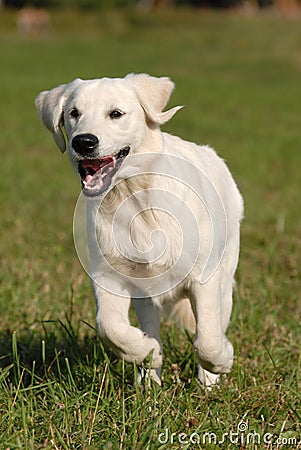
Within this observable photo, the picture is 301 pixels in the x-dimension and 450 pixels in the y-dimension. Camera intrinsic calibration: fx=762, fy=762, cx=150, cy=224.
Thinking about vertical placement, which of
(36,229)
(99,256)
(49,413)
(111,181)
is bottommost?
(36,229)

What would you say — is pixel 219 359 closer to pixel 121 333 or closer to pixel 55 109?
pixel 121 333

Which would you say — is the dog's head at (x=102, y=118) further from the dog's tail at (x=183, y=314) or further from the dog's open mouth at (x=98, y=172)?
the dog's tail at (x=183, y=314)

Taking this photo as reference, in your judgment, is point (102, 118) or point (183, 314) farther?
point (183, 314)

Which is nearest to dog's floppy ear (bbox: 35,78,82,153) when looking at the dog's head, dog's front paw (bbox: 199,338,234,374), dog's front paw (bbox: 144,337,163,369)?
the dog's head

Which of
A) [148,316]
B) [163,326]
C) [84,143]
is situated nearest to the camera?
[84,143]

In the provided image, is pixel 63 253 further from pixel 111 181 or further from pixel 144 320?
pixel 111 181

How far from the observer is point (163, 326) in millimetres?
4508

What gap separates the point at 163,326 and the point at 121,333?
3.96ft

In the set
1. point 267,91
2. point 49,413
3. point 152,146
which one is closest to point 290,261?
point 152,146

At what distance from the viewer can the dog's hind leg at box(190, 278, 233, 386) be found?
347cm

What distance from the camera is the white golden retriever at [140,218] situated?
3.42 meters

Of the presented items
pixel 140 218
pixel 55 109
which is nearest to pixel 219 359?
pixel 140 218

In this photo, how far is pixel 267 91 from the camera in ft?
76.5

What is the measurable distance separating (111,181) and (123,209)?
0.59 feet
